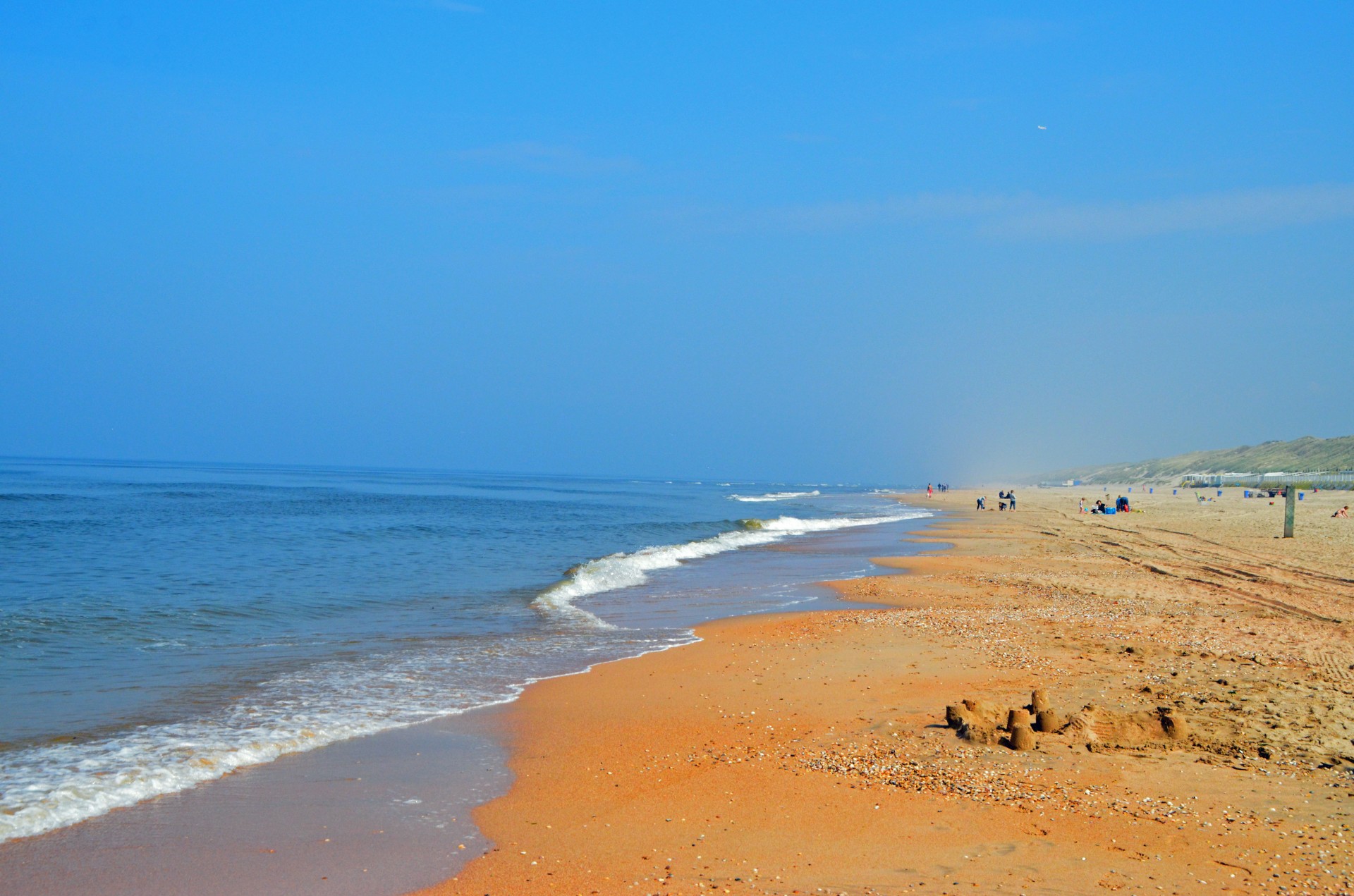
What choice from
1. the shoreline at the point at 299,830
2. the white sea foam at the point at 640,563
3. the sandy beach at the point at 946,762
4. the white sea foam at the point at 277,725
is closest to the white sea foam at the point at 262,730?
the white sea foam at the point at 277,725

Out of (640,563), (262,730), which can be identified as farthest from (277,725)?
(640,563)

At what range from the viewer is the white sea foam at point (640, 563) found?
16.1 meters

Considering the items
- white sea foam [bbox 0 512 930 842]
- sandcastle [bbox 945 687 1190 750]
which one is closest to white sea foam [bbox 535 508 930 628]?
white sea foam [bbox 0 512 930 842]

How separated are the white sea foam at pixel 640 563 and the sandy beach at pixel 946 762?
4148 millimetres

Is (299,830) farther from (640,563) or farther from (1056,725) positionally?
(640,563)

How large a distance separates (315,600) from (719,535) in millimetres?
20199

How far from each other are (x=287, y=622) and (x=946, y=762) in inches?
433

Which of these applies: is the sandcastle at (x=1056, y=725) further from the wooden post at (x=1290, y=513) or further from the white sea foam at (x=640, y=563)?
the wooden post at (x=1290, y=513)

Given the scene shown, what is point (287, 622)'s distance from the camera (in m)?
13.7

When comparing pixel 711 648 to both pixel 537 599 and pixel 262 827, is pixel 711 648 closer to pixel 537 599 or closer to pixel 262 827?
pixel 537 599

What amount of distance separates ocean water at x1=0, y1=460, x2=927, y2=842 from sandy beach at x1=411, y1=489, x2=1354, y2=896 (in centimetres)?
182

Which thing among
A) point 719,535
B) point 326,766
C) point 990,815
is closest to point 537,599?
point 326,766

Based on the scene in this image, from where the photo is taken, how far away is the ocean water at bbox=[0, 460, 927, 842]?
7285 millimetres

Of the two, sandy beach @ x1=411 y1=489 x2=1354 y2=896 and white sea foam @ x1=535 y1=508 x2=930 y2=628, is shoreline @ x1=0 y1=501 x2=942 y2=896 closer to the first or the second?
sandy beach @ x1=411 y1=489 x2=1354 y2=896
